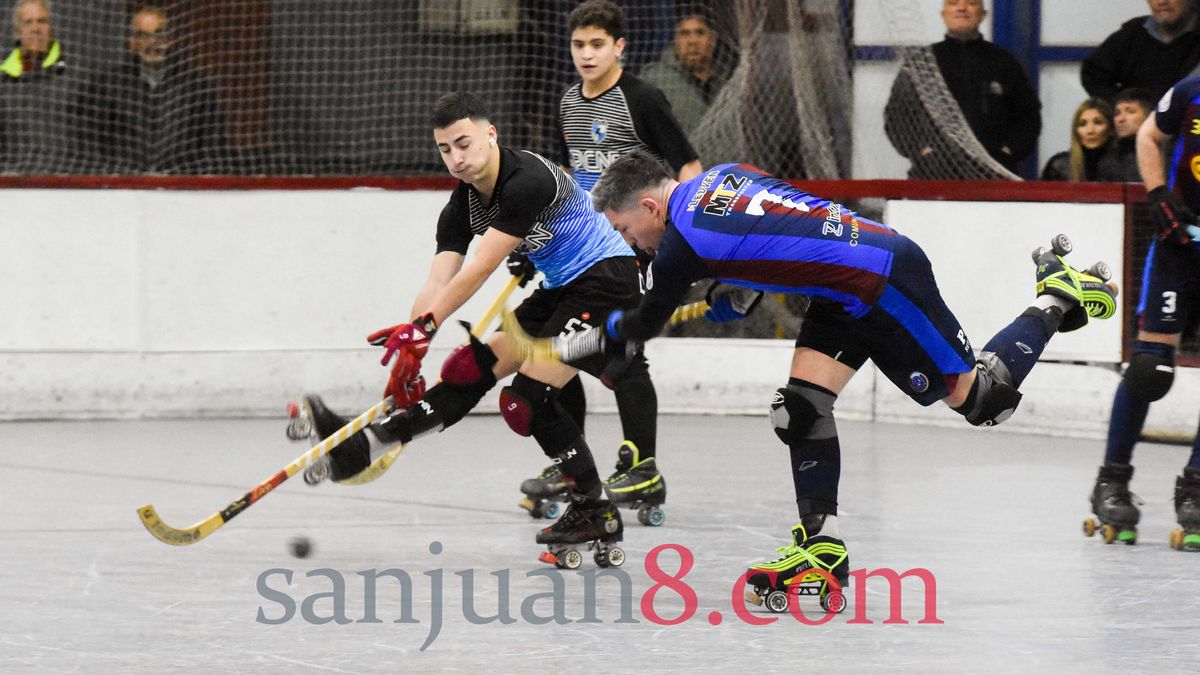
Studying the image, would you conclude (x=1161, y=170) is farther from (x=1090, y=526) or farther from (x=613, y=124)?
(x=613, y=124)

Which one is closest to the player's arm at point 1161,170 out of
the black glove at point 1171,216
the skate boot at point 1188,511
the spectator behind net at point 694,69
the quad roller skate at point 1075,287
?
the black glove at point 1171,216

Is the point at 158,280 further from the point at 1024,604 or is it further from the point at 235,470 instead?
the point at 1024,604

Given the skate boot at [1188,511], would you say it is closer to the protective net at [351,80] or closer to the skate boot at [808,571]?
the skate boot at [808,571]

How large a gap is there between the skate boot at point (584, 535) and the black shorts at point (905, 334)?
82 centimetres

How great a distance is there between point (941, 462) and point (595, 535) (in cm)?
222

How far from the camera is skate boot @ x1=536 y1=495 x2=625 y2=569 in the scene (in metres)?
4.75

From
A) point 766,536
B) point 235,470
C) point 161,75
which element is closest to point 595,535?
point 766,536

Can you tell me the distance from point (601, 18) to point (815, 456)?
202cm

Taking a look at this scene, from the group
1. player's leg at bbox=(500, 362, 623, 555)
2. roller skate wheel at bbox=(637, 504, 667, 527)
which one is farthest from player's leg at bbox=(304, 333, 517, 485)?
roller skate wheel at bbox=(637, 504, 667, 527)

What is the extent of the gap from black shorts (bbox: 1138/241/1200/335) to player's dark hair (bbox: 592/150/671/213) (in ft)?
5.74

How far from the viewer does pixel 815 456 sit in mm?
4297

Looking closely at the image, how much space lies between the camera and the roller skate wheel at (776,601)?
4.23m

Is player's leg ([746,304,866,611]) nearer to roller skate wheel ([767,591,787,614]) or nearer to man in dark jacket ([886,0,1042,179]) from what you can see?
roller skate wheel ([767,591,787,614])

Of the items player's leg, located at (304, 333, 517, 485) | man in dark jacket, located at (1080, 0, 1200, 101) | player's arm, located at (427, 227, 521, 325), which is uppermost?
man in dark jacket, located at (1080, 0, 1200, 101)
